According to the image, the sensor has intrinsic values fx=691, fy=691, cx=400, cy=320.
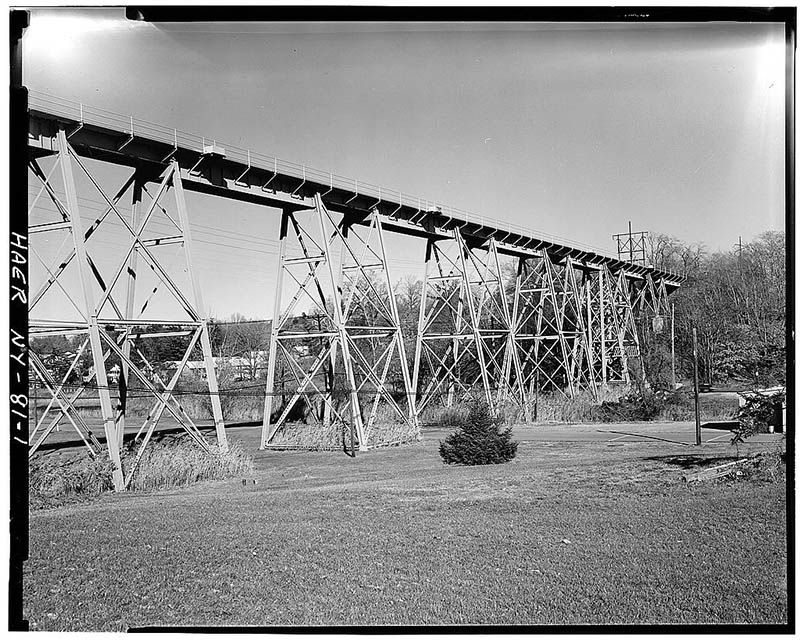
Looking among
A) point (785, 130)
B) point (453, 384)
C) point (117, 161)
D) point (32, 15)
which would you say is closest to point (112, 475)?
point (117, 161)

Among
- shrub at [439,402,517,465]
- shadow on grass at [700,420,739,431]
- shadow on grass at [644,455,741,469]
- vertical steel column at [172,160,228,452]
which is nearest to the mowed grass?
vertical steel column at [172,160,228,452]

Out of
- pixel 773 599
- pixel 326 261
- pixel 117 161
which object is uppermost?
pixel 117 161

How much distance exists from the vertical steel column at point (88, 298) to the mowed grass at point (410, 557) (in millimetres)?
659

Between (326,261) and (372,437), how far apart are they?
11.3 ft

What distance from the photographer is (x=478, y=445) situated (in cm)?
1119

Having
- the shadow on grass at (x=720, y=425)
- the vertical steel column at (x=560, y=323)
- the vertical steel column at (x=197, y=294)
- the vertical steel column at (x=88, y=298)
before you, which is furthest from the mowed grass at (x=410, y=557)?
the vertical steel column at (x=560, y=323)

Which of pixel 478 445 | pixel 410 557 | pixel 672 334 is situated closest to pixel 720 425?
pixel 478 445

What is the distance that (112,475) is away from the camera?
8672 millimetres

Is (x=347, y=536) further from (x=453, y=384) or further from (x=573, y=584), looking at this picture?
(x=453, y=384)

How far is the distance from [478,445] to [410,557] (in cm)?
471

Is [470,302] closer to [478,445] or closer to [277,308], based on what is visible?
[277,308]

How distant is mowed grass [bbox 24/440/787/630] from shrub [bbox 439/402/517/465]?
1834 mm

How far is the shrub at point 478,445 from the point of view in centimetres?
1096

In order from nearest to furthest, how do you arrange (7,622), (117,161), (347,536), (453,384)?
1. (7,622)
2. (347,536)
3. (117,161)
4. (453,384)
